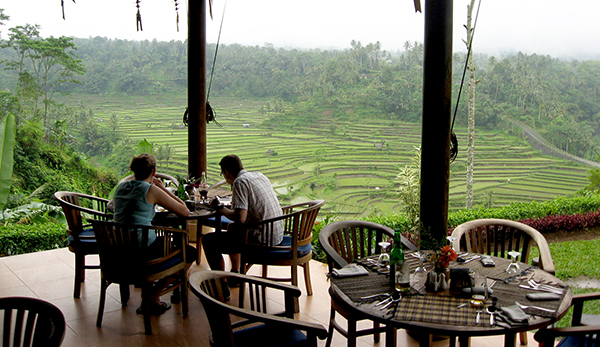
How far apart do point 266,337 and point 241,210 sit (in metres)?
1.28

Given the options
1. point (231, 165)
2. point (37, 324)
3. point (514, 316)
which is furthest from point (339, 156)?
point (37, 324)

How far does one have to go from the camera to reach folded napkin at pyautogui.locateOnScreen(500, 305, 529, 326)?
1767 mm

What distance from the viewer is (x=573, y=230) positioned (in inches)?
294

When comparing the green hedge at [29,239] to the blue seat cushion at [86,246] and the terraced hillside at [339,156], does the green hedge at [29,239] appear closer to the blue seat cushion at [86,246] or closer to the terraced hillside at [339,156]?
the blue seat cushion at [86,246]

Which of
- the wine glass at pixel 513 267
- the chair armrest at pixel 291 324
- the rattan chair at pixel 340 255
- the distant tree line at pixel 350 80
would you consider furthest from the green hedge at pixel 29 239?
the distant tree line at pixel 350 80

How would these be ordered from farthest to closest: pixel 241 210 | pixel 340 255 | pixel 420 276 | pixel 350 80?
pixel 350 80, pixel 241 210, pixel 340 255, pixel 420 276

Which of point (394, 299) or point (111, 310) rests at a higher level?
point (394, 299)

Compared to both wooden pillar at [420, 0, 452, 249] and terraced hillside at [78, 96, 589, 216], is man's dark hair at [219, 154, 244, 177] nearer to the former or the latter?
wooden pillar at [420, 0, 452, 249]

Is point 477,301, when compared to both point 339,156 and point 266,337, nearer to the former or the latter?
point 266,337

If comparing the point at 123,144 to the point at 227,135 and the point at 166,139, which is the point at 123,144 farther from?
the point at 227,135

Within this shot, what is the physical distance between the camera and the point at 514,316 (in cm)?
179

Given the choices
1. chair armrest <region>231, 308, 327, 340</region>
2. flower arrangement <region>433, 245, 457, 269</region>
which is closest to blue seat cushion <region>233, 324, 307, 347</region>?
chair armrest <region>231, 308, 327, 340</region>

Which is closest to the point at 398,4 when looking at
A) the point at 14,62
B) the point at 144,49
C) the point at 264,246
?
the point at 144,49

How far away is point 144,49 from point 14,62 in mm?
6156
